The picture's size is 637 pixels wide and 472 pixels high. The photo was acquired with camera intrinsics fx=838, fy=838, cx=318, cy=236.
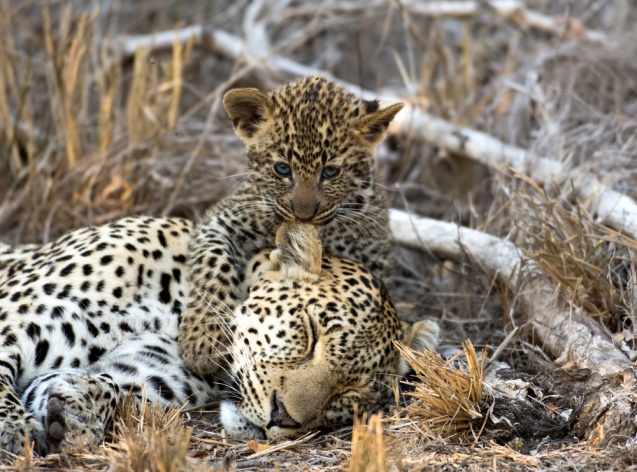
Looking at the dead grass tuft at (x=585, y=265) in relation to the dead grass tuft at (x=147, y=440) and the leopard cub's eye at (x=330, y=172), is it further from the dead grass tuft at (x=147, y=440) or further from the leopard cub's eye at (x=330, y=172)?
the dead grass tuft at (x=147, y=440)

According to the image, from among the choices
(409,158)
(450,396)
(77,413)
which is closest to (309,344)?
(450,396)

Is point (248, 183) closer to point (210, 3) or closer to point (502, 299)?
point (502, 299)

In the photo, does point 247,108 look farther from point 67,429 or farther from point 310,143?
point 67,429

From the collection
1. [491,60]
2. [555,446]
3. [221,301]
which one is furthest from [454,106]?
[555,446]

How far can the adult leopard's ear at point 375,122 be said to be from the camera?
5.16 metres

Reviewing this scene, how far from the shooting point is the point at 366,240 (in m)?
5.24

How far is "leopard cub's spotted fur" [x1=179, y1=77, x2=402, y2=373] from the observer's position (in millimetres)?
4992

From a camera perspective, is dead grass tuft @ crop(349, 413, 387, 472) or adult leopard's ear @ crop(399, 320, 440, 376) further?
adult leopard's ear @ crop(399, 320, 440, 376)

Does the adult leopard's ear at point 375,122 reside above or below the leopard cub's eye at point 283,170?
above

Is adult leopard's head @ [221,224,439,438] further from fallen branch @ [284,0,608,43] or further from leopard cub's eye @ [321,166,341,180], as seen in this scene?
fallen branch @ [284,0,608,43]

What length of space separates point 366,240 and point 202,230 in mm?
1018

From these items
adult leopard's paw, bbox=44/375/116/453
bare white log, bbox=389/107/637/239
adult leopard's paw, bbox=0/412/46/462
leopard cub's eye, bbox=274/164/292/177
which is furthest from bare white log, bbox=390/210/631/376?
adult leopard's paw, bbox=0/412/46/462

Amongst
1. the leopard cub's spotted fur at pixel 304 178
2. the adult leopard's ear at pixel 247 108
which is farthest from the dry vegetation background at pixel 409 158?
the adult leopard's ear at pixel 247 108

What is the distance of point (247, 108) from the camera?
521 cm
